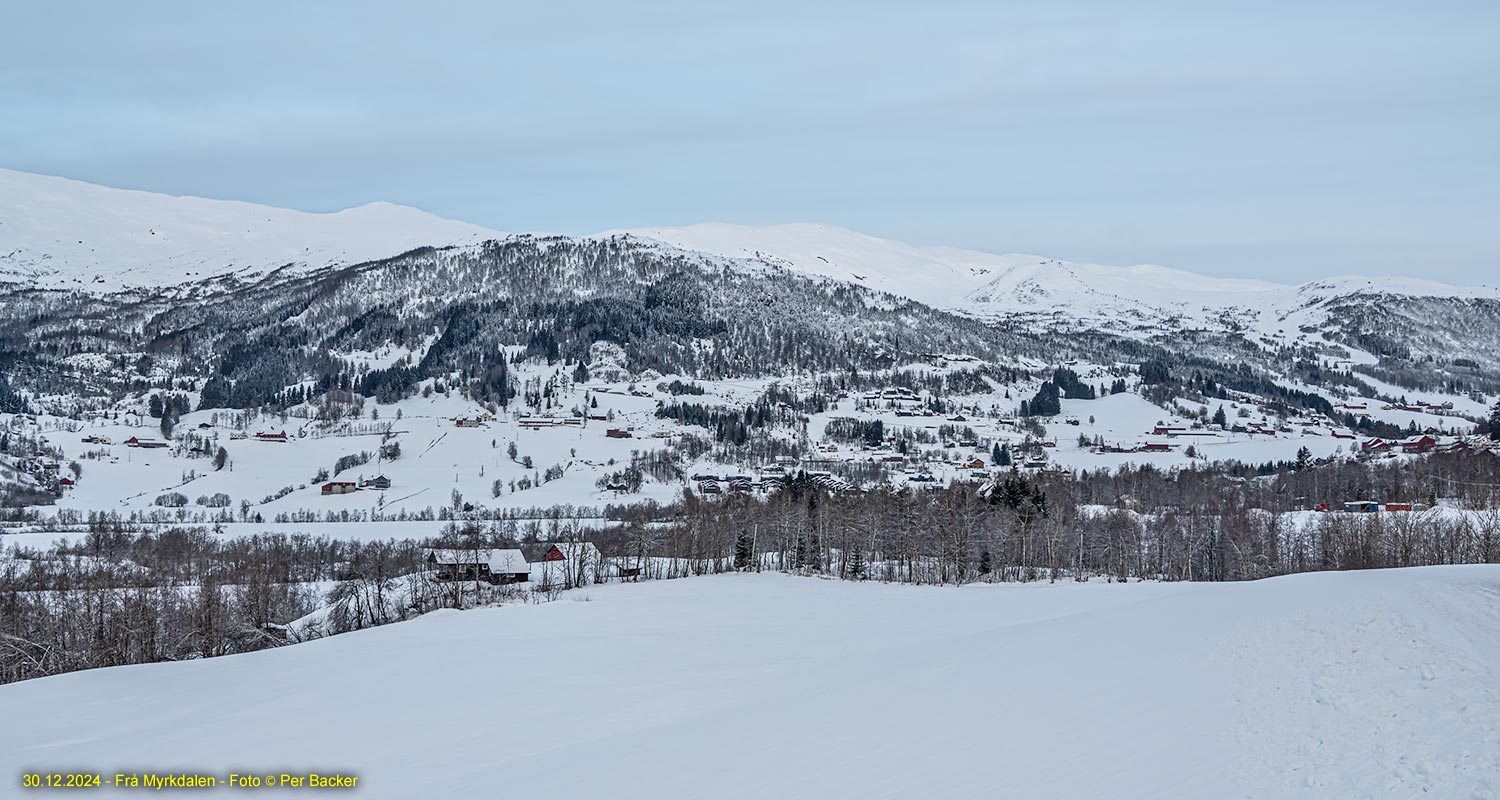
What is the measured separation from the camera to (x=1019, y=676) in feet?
79.6

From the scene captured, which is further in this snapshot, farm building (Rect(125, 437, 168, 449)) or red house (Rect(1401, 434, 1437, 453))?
farm building (Rect(125, 437, 168, 449))

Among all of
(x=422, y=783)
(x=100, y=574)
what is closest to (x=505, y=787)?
(x=422, y=783)

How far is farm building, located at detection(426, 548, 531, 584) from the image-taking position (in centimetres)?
6719

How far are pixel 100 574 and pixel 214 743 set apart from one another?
35.1 metres

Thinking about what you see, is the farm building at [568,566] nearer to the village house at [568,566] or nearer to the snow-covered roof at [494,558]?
the village house at [568,566]

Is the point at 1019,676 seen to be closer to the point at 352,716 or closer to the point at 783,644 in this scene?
the point at 783,644

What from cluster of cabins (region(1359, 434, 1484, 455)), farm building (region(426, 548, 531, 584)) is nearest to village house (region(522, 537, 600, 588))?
farm building (region(426, 548, 531, 584))

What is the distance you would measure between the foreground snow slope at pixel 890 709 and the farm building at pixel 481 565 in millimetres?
30077

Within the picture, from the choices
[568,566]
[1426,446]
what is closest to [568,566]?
[568,566]

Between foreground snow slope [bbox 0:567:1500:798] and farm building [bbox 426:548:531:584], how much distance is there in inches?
1184

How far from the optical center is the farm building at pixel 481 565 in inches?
2645

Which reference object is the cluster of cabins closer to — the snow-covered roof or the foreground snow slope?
the foreground snow slope

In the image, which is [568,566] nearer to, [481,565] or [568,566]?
[568,566]

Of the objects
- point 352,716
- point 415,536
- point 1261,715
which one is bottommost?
point 415,536
